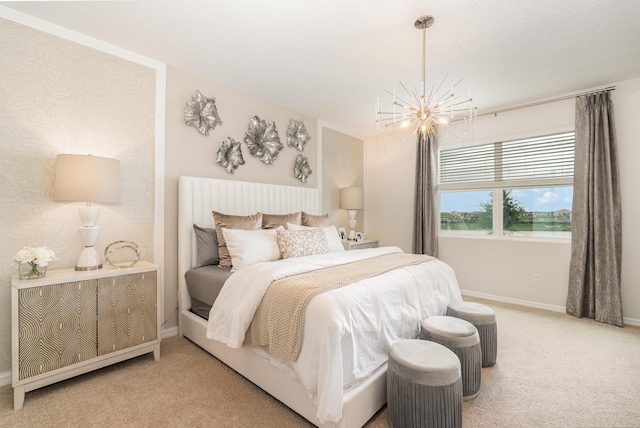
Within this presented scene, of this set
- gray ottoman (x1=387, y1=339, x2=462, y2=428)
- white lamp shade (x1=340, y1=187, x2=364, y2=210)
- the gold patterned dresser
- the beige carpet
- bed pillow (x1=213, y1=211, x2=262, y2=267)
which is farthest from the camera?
white lamp shade (x1=340, y1=187, x2=364, y2=210)

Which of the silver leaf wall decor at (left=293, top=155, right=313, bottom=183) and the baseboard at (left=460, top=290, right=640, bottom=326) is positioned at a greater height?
the silver leaf wall decor at (left=293, top=155, right=313, bottom=183)

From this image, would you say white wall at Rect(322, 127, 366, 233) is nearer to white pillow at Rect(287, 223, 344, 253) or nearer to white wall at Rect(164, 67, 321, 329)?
white wall at Rect(164, 67, 321, 329)

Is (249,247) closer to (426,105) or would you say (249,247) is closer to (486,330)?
(426,105)

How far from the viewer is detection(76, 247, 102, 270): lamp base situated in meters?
2.13

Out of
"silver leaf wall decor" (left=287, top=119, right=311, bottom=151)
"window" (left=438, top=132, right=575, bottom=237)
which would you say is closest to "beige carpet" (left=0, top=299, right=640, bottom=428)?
"window" (left=438, top=132, right=575, bottom=237)

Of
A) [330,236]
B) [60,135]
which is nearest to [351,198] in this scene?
[330,236]

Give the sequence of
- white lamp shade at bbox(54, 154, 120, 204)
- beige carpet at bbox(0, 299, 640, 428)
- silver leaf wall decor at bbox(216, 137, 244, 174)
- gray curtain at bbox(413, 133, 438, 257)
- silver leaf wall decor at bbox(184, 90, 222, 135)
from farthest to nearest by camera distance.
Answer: gray curtain at bbox(413, 133, 438, 257)
silver leaf wall decor at bbox(216, 137, 244, 174)
silver leaf wall decor at bbox(184, 90, 222, 135)
white lamp shade at bbox(54, 154, 120, 204)
beige carpet at bbox(0, 299, 640, 428)

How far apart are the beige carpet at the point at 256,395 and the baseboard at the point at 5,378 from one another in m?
0.05

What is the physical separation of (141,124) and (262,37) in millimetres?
1346

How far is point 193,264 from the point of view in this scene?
286cm

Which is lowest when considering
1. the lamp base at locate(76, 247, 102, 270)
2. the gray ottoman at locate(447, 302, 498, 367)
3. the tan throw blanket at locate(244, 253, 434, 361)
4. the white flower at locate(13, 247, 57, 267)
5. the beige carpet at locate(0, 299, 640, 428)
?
the beige carpet at locate(0, 299, 640, 428)

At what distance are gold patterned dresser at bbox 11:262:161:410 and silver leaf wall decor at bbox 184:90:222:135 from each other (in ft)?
4.97

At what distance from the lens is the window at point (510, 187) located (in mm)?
3598

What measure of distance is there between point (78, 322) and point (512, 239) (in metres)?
4.57
